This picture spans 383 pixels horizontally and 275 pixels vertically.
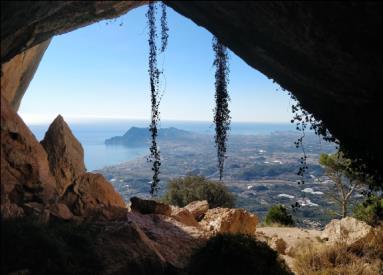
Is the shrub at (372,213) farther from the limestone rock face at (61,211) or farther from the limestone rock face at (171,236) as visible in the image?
the limestone rock face at (61,211)

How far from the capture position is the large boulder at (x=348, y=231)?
2093 cm

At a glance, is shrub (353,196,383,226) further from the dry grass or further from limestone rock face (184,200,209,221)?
limestone rock face (184,200,209,221)

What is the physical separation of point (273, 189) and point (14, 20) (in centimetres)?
13725

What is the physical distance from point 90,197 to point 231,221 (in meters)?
8.02

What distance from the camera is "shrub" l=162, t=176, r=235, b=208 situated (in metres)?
38.8

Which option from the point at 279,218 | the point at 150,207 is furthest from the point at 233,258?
the point at 279,218

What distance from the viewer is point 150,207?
1834 cm

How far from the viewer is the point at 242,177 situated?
177375 millimetres

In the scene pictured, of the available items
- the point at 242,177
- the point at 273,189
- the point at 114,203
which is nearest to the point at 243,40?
the point at 114,203

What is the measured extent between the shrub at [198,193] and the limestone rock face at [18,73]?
79.7 ft

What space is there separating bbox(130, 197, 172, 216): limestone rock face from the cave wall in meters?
8.37

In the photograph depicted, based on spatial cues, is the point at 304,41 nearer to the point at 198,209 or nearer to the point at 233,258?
the point at 233,258

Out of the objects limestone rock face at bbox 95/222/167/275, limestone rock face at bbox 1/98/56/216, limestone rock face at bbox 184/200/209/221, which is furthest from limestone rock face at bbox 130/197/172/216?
limestone rock face at bbox 1/98/56/216

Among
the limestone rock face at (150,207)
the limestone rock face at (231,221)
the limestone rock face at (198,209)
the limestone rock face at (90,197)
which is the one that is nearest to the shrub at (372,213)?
the limestone rock face at (231,221)
